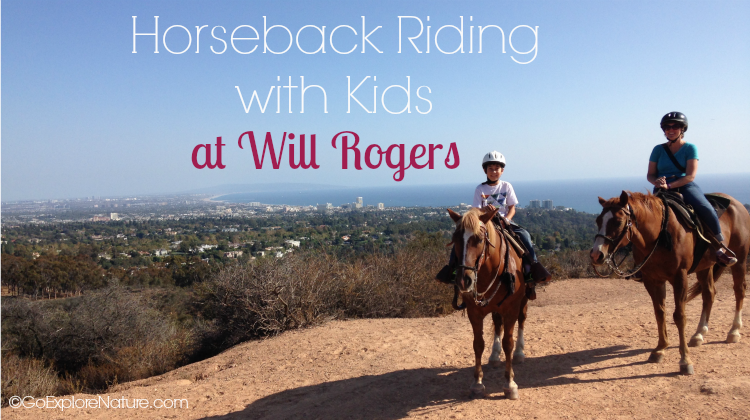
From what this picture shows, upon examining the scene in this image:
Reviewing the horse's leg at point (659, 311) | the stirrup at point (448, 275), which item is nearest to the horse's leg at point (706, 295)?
the horse's leg at point (659, 311)

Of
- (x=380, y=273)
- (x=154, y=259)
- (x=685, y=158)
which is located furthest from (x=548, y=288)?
(x=154, y=259)

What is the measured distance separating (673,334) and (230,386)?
22.9 ft

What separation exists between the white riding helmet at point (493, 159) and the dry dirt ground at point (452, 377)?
2.71 m

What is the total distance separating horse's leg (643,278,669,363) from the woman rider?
884 mm

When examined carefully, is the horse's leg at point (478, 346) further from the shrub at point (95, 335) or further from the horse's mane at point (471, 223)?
the shrub at point (95, 335)

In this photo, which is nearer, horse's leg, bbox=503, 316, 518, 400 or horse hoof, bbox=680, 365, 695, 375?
horse's leg, bbox=503, 316, 518, 400

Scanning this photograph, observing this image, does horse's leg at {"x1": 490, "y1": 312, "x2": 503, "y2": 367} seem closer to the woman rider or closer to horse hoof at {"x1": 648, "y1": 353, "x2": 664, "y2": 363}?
horse hoof at {"x1": 648, "y1": 353, "x2": 664, "y2": 363}

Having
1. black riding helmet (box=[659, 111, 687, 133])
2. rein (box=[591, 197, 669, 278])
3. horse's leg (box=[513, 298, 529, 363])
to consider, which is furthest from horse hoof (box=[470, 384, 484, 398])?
black riding helmet (box=[659, 111, 687, 133])

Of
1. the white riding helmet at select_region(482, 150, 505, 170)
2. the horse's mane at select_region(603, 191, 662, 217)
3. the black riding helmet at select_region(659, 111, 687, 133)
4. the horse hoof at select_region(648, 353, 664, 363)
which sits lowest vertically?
the horse hoof at select_region(648, 353, 664, 363)

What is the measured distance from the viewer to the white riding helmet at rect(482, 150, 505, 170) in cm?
504

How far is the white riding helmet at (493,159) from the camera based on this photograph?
16.5ft

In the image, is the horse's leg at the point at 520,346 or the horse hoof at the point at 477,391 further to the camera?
the horse's leg at the point at 520,346

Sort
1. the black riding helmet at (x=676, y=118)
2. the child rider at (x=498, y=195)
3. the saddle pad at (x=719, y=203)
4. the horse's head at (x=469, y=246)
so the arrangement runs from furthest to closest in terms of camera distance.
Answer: the saddle pad at (x=719, y=203), the black riding helmet at (x=676, y=118), the child rider at (x=498, y=195), the horse's head at (x=469, y=246)

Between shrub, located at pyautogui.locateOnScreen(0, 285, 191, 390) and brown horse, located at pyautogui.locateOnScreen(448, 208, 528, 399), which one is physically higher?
brown horse, located at pyautogui.locateOnScreen(448, 208, 528, 399)
